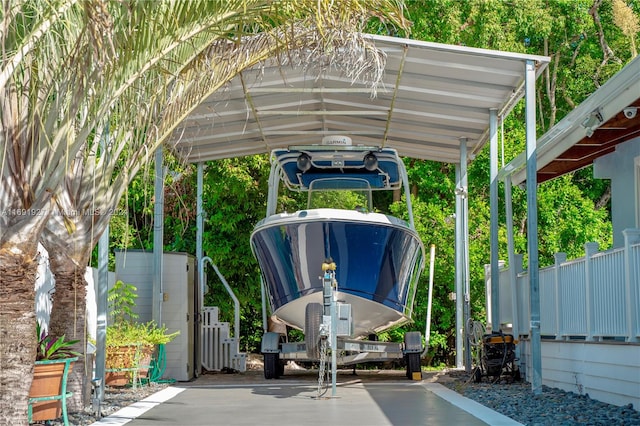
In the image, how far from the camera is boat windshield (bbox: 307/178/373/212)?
16.3 metres

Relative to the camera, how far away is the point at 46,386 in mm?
8562

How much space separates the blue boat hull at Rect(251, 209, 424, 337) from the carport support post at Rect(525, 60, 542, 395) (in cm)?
251

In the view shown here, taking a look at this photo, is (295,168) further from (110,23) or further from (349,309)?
(110,23)

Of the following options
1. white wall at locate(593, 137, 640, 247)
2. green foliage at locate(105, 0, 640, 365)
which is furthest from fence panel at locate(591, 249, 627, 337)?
green foliage at locate(105, 0, 640, 365)

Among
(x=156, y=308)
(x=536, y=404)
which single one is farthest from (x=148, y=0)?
(x=156, y=308)

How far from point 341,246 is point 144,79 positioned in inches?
250

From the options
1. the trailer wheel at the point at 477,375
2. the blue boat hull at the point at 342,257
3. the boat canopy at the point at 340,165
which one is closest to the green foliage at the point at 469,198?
the boat canopy at the point at 340,165

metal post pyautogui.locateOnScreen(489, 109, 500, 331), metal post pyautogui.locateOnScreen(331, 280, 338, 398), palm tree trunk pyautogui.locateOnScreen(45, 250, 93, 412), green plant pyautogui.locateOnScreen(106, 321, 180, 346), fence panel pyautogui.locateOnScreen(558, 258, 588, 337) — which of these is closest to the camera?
palm tree trunk pyautogui.locateOnScreen(45, 250, 93, 412)

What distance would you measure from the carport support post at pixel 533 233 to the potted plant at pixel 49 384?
19.2 feet

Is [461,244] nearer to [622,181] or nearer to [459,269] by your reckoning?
[459,269]

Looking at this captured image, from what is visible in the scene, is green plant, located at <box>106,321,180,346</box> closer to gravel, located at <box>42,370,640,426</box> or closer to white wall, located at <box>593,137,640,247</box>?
gravel, located at <box>42,370,640,426</box>

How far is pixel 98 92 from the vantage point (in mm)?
7371

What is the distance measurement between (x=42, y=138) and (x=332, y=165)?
9075 millimetres

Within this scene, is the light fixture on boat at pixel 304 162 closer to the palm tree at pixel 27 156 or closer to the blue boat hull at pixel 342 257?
the blue boat hull at pixel 342 257
